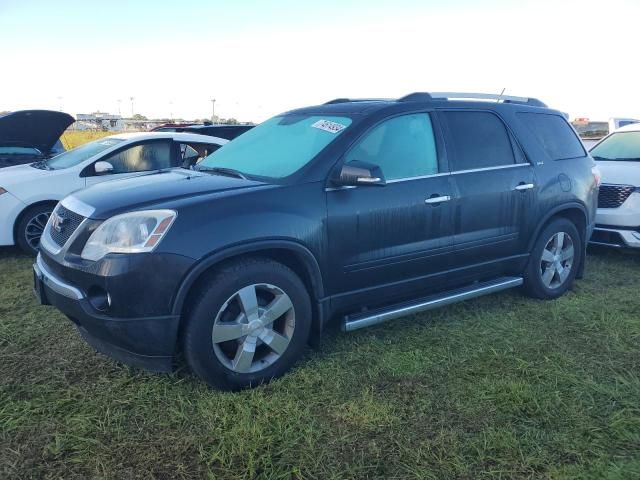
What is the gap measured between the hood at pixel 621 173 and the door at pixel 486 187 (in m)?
2.35

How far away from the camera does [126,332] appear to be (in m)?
2.71

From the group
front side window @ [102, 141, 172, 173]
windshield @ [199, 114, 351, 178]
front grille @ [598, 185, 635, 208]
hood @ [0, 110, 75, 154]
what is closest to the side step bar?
windshield @ [199, 114, 351, 178]

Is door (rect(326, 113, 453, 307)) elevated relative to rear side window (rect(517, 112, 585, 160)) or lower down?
lower down

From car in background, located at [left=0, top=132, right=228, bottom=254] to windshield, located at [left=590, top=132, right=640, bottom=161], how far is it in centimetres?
532

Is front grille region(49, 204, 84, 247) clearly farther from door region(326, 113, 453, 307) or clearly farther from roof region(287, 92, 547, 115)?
roof region(287, 92, 547, 115)

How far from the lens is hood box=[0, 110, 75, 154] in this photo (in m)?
6.85

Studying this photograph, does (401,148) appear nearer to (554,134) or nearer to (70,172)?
(554,134)

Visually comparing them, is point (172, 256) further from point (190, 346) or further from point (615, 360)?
point (615, 360)

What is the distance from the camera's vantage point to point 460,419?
2.73 meters

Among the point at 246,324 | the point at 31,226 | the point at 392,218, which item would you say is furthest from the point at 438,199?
the point at 31,226

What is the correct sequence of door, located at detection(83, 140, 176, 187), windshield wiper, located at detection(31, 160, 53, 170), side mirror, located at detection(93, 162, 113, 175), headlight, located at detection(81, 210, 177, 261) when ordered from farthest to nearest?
windshield wiper, located at detection(31, 160, 53, 170) → door, located at detection(83, 140, 176, 187) → side mirror, located at detection(93, 162, 113, 175) → headlight, located at detection(81, 210, 177, 261)

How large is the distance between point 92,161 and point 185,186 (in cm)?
362

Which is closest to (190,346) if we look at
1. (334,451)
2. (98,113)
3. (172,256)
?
(172,256)

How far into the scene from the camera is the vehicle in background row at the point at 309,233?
2750mm
